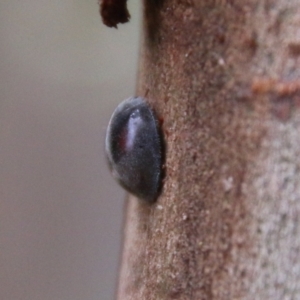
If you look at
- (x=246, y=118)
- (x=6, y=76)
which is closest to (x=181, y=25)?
(x=246, y=118)

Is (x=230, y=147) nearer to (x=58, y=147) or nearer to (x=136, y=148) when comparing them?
(x=136, y=148)

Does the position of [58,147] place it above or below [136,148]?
above

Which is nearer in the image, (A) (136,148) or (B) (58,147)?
(A) (136,148)

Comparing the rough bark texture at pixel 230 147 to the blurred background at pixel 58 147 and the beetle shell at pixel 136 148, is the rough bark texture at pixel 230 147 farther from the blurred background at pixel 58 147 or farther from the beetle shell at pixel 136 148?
the blurred background at pixel 58 147

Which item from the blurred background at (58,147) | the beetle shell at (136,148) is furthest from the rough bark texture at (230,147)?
the blurred background at (58,147)

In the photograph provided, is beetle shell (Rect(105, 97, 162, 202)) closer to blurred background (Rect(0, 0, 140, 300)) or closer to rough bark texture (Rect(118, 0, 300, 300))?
rough bark texture (Rect(118, 0, 300, 300))

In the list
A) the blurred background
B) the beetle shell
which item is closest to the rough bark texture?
the beetle shell

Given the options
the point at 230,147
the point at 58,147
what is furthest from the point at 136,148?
the point at 58,147

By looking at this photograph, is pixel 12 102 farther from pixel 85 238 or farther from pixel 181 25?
pixel 181 25

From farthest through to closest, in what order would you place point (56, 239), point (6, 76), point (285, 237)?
point (56, 239)
point (6, 76)
point (285, 237)
